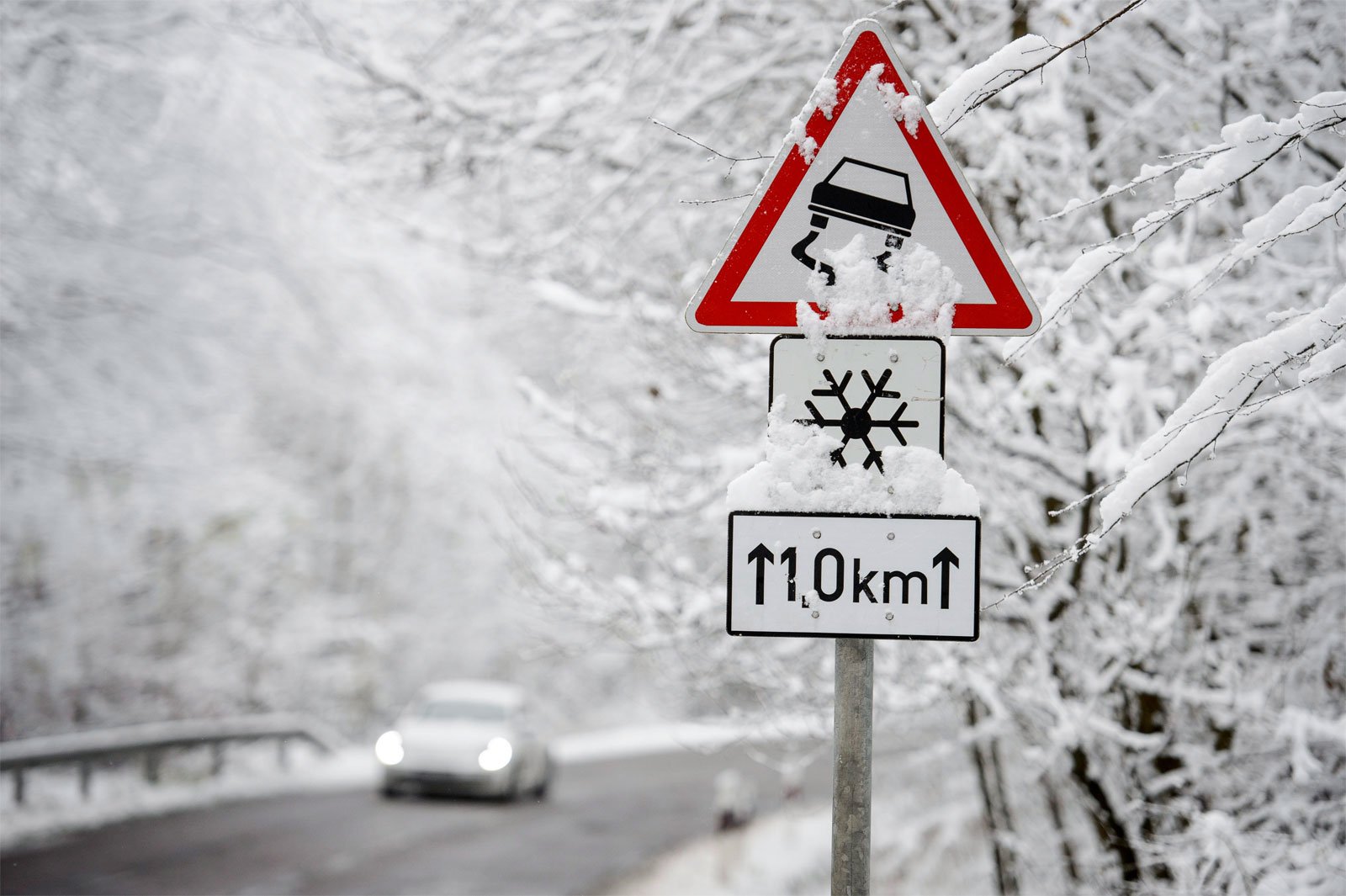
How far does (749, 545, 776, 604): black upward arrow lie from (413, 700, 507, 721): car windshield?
13.5 metres

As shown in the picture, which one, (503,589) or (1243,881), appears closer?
(1243,881)

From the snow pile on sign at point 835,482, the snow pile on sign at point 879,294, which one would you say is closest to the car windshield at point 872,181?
the snow pile on sign at point 879,294

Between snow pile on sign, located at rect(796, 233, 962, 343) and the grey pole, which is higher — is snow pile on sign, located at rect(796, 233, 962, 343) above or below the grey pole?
above

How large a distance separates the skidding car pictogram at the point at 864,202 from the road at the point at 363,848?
15.1 ft

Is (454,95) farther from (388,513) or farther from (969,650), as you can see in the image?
(388,513)

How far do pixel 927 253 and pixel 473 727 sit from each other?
13.3 m

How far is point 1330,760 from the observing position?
→ 15.8 ft

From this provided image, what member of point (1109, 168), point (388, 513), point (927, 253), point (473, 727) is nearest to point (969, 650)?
point (1109, 168)

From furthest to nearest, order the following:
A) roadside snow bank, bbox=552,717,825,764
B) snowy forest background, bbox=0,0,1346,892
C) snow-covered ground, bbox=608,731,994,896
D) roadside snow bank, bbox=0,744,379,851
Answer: roadside snow bank, bbox=0,744,379,851
snow-covered ground, bbox=608,731,994,896
roadside snow bank, bbox=552,717,825,764
snowy forest background, bbox=0,0,1346,892

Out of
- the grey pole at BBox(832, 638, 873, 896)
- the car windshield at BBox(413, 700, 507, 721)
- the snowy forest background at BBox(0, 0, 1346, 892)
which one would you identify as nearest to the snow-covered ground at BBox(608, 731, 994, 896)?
the snowy forest background at BBox(0, 0, 1346, 892)

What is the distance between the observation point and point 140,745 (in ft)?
45.6

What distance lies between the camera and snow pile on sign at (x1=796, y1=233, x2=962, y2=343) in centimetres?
271

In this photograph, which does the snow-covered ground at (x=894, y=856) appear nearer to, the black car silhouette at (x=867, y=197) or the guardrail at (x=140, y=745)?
the guardrail at (x=140, y=745)

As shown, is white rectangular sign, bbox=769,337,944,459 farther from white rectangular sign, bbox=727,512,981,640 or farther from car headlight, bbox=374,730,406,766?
car headlight, bbox=374,730,406,766
